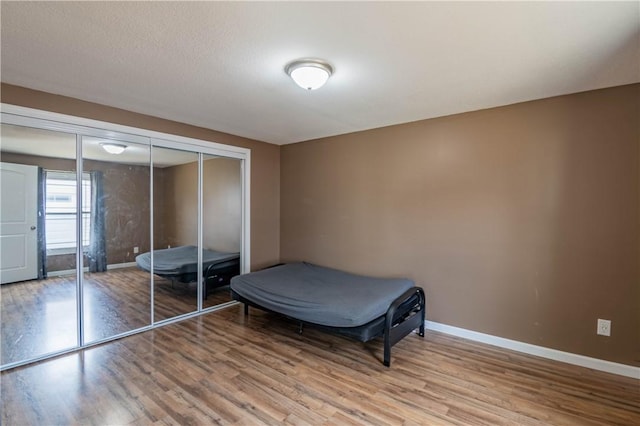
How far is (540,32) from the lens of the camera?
169 cm

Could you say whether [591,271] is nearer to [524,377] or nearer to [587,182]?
[587,182]

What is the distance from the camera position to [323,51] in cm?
192

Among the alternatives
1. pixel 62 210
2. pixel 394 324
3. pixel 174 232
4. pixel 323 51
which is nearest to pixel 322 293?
pixel 394 324

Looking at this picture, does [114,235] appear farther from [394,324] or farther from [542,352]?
[542,352]

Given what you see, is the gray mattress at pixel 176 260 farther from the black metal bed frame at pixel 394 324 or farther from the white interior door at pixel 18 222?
the black metal bed frame at pixel 394 324

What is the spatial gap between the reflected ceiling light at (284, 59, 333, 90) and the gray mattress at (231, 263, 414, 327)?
1.85m

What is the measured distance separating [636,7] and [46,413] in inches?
161

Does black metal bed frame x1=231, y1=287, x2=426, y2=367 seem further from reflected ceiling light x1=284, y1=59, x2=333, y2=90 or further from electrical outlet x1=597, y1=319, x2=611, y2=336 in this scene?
reflected ceiling light x1=284, y1=59, x2=333, y2=90

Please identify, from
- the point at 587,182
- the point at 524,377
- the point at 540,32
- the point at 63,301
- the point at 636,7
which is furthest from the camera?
the point at 63,301

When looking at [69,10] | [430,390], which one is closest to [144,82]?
[69,10]

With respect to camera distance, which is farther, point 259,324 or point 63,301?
point 259,324

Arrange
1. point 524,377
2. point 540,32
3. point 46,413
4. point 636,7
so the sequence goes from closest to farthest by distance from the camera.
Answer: point 636,7
point 540,32
point 46,413
point 524,377

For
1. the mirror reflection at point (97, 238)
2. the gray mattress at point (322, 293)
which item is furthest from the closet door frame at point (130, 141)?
the gray mattress at point (322, 293)

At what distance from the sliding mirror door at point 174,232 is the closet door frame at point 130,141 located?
0.20 ft
